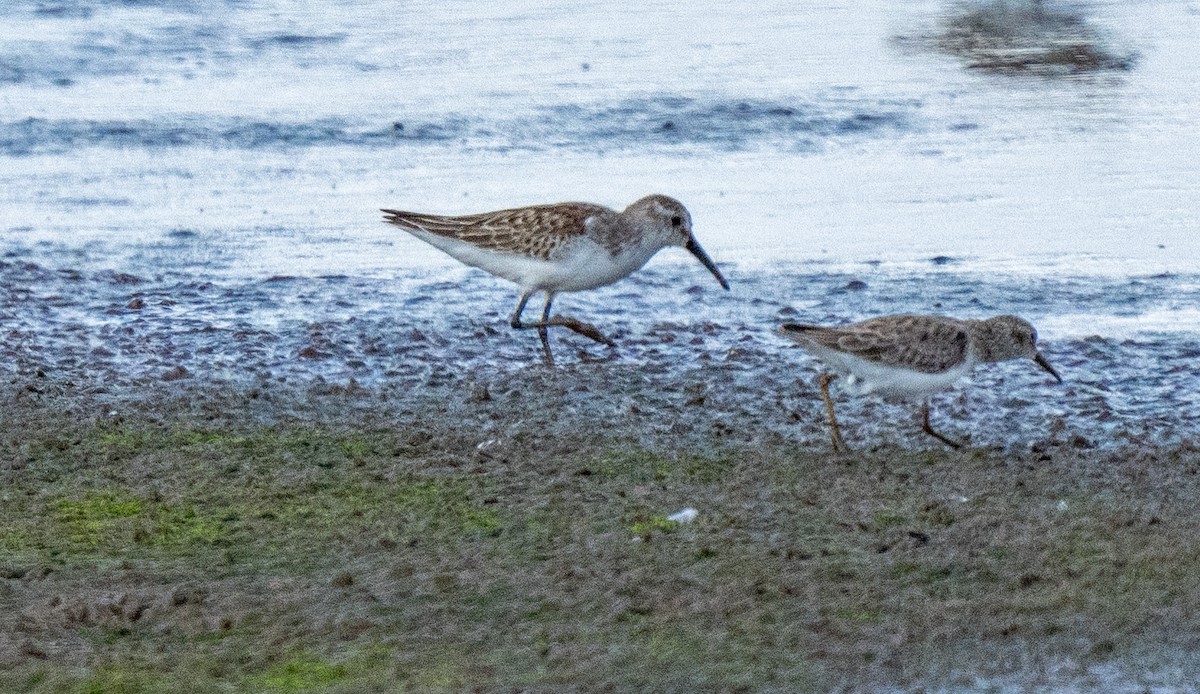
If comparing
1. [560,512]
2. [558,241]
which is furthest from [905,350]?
[558,241]

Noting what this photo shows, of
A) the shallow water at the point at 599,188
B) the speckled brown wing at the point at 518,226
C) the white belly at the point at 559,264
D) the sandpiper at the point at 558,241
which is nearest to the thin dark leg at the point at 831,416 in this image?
the shallow water at the point at 599,188

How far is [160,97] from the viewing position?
13109 mm

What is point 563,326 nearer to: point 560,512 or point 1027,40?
point 560,512

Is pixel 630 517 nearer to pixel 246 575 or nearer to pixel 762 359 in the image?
pixel 246 575

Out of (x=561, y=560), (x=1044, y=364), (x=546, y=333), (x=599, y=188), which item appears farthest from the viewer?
(x=599, y=188)

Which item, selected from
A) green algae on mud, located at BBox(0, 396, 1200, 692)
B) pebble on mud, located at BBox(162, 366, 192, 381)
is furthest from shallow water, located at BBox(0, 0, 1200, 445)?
green algae on mud, located at BBox(0, 396, 1200, 692)

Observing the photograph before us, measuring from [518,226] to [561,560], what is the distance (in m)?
3.43

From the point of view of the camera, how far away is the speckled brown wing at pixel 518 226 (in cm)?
821

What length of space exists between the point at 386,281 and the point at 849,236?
246cm

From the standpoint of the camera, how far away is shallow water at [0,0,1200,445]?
24.9ft

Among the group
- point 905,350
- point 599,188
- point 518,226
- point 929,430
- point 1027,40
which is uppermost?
point 1027,40

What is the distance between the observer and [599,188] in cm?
1045

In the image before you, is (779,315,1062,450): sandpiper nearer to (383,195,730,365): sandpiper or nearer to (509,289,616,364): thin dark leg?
(509,289,616,364): thin dark leg

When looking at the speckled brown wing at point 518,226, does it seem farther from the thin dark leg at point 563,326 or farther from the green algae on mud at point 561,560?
the green algae on mud at point 561,560
